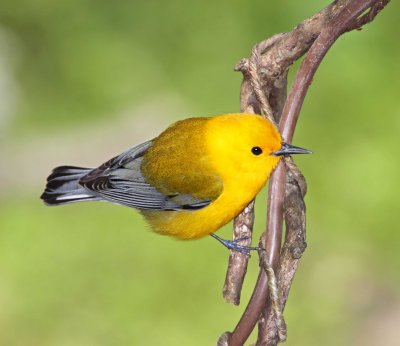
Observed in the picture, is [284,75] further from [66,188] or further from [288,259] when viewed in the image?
[66,188]

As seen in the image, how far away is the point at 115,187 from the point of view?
3545mm

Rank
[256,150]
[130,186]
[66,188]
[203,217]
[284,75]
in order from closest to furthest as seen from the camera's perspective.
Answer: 1. [284,75]
2. [256,150]
3. [203,217]
4. [130,186]
5. [66,188]

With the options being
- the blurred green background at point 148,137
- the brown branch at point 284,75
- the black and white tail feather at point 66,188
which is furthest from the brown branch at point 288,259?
the blurred green background at point 148,137

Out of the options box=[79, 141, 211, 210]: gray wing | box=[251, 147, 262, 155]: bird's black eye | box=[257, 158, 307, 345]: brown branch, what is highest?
box=[251, 147, 262, 155]: bird's black eye

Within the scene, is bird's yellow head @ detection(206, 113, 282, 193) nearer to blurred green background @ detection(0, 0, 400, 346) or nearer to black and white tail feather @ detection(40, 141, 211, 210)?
black and white tail feather @ detection(40, 141, 211, 210)

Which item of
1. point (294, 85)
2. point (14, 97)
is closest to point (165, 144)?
point (294, 85)

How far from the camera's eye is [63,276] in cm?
509

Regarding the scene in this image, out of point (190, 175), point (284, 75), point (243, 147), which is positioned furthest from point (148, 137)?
point (284, 75)

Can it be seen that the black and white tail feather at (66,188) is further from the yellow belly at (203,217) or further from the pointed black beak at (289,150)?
the pointed black beak at (289,150)

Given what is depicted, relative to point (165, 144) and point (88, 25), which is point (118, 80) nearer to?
point (88, 25)

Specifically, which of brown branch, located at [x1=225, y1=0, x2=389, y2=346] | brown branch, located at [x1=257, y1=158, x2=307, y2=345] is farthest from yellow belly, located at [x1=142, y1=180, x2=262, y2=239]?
brown branch, located at [x1=257, y1=158, x2=307, y2=345]

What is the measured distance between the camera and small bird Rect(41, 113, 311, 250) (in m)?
3.07

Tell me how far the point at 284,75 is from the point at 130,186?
956 mm

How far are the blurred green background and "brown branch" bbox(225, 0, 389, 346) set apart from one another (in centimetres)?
214
